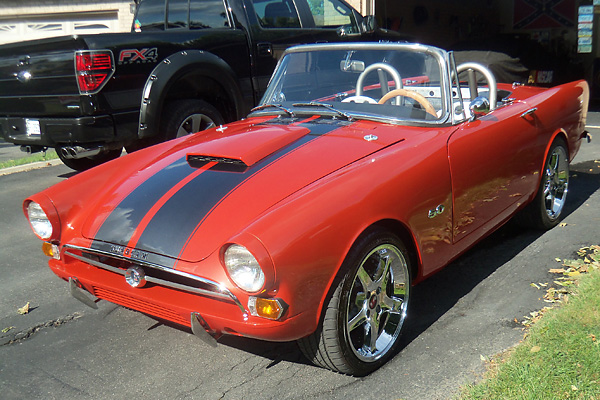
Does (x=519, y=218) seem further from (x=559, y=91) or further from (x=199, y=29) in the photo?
(x=199, y=29)

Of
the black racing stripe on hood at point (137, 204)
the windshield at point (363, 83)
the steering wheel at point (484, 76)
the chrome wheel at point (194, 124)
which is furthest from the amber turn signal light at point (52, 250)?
the chrome wheel at point (194, 124)

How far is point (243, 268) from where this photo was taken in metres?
2.57

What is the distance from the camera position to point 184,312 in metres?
2.71

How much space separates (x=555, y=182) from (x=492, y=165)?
4.83ft

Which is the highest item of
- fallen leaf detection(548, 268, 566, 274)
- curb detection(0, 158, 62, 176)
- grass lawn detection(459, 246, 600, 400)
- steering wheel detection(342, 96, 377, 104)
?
steering wheel detection(342, 96, 377, 104)

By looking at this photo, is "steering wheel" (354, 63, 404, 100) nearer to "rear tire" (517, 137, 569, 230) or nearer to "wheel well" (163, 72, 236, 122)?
"rear tire" (517, 137, 569, 230)

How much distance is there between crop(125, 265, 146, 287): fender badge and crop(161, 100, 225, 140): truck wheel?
339cm

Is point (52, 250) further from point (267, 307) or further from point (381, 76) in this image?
point (381, 76)

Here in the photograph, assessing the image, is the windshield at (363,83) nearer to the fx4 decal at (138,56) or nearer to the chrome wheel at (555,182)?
the chrome wheel at (555,182)

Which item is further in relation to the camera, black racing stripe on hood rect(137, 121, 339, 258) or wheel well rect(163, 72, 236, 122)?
wheel well rect(163, 72, 236, 122)

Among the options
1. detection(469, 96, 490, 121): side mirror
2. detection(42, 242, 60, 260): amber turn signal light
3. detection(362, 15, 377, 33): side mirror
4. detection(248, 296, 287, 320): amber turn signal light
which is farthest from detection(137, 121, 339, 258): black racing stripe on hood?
detection(362, 15, 377, 33): side mirror

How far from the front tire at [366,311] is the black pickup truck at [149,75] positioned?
3.53 m

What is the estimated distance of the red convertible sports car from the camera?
2.64 metres

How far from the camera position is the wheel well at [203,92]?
20.5 ft
